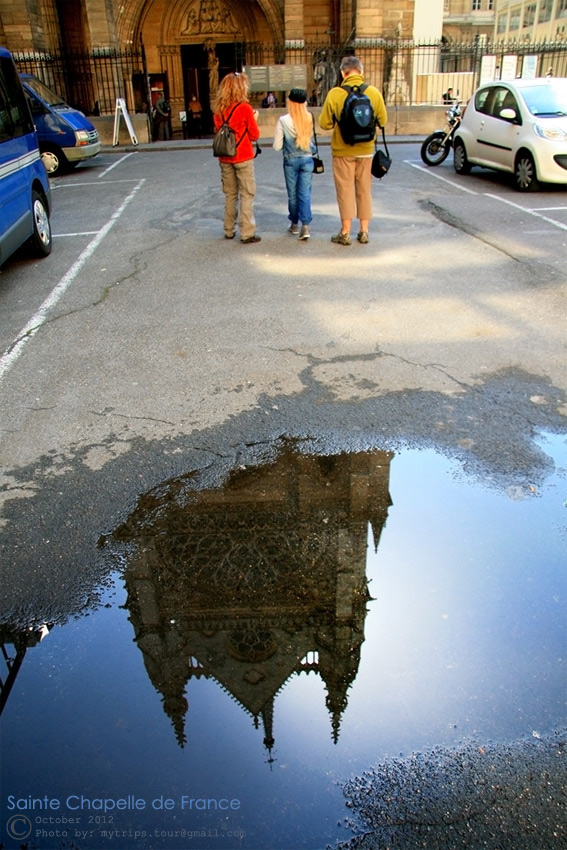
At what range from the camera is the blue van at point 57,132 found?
1609 cm

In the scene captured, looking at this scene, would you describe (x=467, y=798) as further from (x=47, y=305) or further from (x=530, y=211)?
(x=530, y=211)

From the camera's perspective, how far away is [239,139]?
845 cm

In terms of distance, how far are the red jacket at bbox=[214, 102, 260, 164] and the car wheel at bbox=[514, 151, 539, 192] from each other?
5813 mm

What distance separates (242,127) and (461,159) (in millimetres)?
7447

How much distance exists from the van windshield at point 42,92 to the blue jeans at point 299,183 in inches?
411

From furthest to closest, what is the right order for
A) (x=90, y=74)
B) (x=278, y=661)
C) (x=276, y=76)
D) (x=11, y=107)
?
1. (x=90, y=74)
2. (x=276, y=76)
3. (x=11, y=107)
4. (x=278, y=661)

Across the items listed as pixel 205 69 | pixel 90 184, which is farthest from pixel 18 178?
pixel 205 69

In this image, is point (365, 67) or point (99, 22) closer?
point (99, 22)

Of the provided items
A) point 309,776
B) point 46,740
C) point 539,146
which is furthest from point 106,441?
point 539,146

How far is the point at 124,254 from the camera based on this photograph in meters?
9.05

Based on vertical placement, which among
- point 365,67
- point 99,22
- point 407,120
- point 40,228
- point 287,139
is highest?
point 99,22

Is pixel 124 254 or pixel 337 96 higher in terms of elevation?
pixel 337 96

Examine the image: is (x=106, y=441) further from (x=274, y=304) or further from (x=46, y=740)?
(x=274, y=304)

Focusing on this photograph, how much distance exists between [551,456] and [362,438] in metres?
1.16
